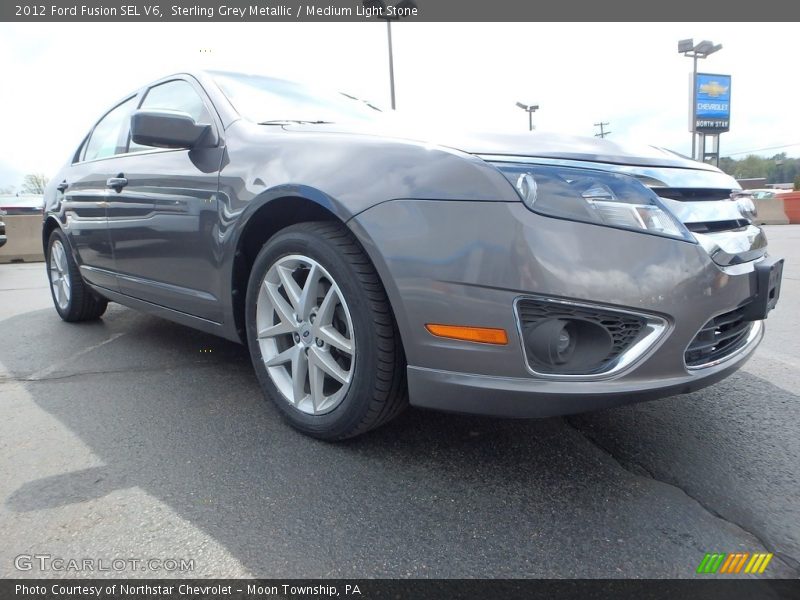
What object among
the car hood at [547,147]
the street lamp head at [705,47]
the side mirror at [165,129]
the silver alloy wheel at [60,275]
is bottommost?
the silver alloy wheel at [60,275]

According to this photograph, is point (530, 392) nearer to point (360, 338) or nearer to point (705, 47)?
point (360, 338)

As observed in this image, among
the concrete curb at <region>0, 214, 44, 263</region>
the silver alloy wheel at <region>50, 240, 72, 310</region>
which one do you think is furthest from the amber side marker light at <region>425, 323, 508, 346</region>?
the concrete curb at <region>0, 214, 44, 263</region>

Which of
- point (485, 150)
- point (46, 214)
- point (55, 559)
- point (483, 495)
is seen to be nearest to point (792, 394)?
point (483, 495)

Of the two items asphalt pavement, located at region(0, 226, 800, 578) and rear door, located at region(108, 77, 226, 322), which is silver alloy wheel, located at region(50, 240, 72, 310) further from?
asphalt pavement, located at region(0, 226, 800, 578)

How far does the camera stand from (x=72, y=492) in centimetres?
189

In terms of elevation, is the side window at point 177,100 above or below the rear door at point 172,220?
above

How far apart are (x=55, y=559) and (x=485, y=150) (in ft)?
5.55

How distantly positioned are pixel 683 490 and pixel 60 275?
4693mm

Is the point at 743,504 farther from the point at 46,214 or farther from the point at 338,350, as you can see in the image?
the point at 46,214

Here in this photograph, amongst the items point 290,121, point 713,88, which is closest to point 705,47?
point 713,88
